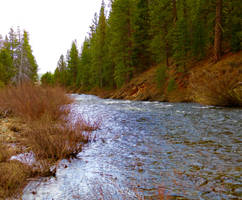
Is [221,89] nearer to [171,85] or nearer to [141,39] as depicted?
[171,85]

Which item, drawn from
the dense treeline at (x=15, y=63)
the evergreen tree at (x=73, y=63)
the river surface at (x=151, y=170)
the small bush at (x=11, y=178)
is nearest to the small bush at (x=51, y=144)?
the river surface at (x=151, y=170)

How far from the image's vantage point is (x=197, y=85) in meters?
15.3

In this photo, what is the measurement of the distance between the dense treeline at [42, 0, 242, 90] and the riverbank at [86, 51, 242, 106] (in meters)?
1.27

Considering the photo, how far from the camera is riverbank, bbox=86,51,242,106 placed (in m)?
13.4

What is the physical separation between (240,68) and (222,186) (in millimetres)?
14745

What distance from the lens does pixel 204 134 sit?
689cm

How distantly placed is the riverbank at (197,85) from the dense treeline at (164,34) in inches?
50.0

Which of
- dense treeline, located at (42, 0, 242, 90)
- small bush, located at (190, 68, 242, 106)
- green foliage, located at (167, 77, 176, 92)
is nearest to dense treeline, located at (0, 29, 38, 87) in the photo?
dense treeline, located at (42, 0, 242, 90)

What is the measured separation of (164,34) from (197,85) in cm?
1325

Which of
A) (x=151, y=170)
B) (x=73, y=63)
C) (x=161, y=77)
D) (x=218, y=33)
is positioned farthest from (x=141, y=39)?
(x=73, y=63)

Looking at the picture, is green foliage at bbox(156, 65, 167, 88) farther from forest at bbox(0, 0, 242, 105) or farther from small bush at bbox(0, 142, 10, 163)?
small bush at bbox(0, 142, 10, 163)

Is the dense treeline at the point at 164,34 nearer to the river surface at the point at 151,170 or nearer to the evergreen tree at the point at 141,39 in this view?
the evergreen tree at the point at 141,39

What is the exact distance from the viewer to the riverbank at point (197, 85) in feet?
43.9

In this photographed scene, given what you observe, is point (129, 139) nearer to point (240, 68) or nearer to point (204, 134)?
point (204, 134)
